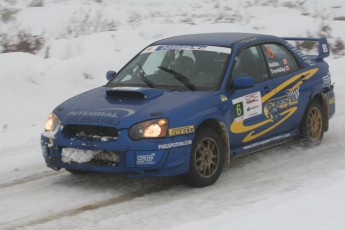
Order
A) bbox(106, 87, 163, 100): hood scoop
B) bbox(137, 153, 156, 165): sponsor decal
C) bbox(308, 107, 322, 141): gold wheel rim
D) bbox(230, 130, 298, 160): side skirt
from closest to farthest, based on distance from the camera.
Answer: bbox(137, 153, 156, 165): sponsor decal → bbox(106, 87, 163, 100): hood scoop → bbox(230, 130, 298, 160): side skirt → bbox(308, 107, 322, 141): gold wheel rim

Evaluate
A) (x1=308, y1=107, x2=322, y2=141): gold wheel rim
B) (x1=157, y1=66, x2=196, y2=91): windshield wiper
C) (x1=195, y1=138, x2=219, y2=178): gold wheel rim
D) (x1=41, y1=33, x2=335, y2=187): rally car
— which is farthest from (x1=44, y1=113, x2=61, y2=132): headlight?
(x1=308, y1=107, x2=322, y2=141): gold wheel rim

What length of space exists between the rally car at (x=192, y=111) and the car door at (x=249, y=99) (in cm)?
1

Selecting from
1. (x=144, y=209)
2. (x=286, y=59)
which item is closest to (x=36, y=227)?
(x=144, y=209)

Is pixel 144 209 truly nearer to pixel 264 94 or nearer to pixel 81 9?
pixel 264 94

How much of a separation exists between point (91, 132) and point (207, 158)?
119 centimetres

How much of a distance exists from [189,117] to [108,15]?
13.7 m

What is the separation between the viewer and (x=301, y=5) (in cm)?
2255

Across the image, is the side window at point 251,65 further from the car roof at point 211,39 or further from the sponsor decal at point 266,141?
the sponsor decal at point 266,141

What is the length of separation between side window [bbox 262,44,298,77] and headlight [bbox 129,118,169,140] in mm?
2067

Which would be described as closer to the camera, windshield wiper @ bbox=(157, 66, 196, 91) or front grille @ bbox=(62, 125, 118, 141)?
front grille @ bbox=(62, 125, 118, 141)

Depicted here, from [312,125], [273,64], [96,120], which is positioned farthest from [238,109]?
[312,125]

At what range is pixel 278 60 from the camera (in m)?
7.71

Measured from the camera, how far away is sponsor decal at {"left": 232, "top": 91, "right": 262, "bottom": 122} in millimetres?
6758

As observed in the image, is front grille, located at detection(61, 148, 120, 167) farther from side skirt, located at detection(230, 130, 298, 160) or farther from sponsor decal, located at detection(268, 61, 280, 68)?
sponsor decal, located at detection(268, 61, 280, 68)
